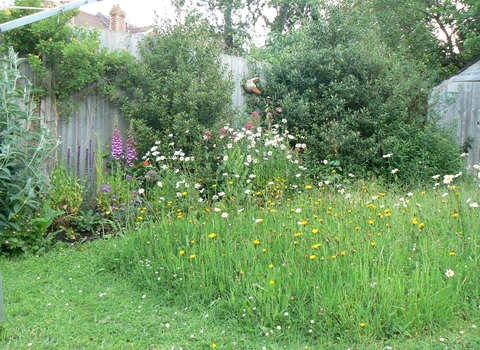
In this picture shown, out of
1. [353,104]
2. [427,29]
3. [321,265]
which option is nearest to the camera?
[321,265]

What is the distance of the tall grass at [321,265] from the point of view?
8.55 feet

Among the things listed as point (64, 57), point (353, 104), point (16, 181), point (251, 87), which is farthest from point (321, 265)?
point (251, 87)

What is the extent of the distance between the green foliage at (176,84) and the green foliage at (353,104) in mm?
1277

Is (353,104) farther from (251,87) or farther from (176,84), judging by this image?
(176,84)

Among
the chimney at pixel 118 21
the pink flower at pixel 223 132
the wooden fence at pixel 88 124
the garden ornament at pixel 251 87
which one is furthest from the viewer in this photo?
the chimney at pixel 118 21

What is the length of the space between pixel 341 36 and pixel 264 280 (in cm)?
606

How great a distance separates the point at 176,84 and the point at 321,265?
3.70 metres

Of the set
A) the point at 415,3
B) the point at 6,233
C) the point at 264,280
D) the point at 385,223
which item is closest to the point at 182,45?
the point at 6,233

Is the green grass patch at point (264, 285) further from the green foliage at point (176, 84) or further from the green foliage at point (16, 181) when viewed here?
the green foliage at point (176, 84)

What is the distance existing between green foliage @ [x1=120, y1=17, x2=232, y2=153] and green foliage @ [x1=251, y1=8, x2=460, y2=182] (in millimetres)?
1277

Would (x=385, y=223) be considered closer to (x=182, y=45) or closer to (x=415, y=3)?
(x=182, y=45)

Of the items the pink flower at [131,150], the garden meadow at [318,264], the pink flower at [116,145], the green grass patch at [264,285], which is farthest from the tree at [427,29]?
the green grass patch at [264,285]

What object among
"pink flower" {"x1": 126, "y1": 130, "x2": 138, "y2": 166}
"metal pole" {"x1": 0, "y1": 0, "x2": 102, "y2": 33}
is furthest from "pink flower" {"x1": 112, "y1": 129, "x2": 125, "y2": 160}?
"metal pole" {"x1": 0, "y1": 0, "x2": 102, "y2": 33}

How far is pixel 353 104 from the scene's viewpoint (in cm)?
743
